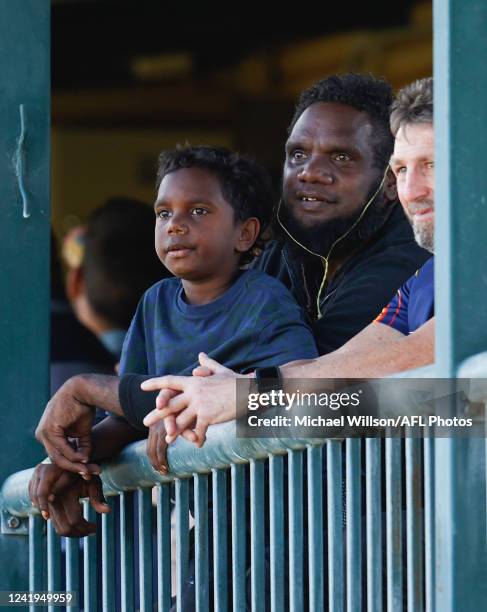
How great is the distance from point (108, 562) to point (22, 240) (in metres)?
0.90

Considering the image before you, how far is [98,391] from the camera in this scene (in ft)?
10.8

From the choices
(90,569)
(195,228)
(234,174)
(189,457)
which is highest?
(234,174)

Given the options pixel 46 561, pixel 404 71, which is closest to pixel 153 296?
pixel 46 561

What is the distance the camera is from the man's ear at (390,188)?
12.6ft

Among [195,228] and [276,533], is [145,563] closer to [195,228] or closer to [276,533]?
[276,533]

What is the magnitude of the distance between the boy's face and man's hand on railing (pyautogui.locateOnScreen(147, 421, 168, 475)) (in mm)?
511

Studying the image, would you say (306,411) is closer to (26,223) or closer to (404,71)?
(26,223)

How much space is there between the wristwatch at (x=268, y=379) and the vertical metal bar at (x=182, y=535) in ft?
0.97

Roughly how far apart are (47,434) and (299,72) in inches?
357

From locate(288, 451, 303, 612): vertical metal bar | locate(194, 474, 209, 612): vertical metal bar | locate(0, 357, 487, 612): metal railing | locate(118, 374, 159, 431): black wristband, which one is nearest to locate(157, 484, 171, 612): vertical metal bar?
locate(0, 357, 487, 612): metal railing

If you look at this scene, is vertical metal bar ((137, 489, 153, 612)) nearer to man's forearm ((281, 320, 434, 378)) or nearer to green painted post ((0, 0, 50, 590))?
man's forearm ((281, 320, 434, 378))

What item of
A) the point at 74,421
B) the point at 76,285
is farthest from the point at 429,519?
the point at 76,285

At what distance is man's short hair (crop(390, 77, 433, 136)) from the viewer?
3291 millimetres

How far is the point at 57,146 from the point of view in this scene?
41.1ft
